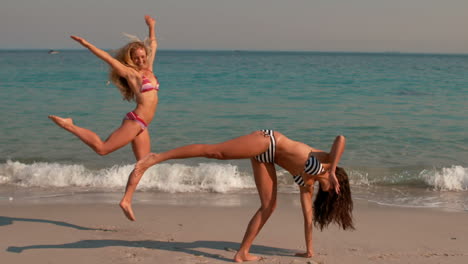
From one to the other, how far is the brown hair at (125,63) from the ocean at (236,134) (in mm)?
1870

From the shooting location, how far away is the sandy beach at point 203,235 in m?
5.54

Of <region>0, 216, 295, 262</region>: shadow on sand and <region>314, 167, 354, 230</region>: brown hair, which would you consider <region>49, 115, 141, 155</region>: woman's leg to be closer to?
<region>0, 216, 295, 262</region>: shadow on sand

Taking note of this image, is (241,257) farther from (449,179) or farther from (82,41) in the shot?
(449,179)

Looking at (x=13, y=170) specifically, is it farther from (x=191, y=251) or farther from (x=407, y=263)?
(x=407, y=263)

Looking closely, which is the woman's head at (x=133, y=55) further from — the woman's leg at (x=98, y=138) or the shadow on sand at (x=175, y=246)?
the shadow on sand at (x=175, y=246)

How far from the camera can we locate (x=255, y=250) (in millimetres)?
5824

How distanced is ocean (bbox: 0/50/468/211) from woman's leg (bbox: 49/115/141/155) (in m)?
→ 2.35

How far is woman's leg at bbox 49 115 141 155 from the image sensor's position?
18.5 ft

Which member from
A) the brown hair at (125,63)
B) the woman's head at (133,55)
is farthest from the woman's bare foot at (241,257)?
the woman's head at (133,55)

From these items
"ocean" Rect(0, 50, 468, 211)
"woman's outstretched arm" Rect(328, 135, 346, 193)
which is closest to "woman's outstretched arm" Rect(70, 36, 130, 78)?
"ocean" Rect(0, 50, 468, 211)

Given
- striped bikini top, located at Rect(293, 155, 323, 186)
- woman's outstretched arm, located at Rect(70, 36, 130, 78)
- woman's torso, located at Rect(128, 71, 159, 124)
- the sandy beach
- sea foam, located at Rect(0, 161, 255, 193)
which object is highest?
woman's outstretched arm, located at Rect(70, 36, 130, 78)

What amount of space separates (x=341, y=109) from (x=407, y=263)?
528 inches

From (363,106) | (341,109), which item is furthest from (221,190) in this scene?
(363,106)

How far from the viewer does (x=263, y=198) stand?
215 inches
